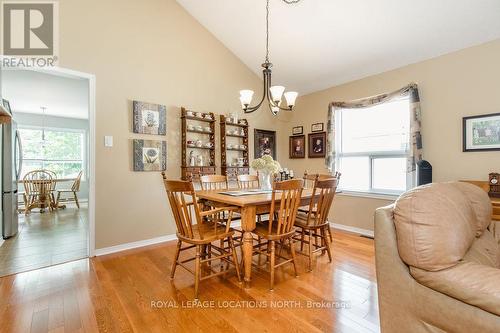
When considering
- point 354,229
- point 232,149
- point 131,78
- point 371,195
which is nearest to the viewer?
point 131,78

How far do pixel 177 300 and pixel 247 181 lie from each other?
Result: 1.66 metres

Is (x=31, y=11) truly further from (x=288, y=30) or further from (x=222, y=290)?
(x=222, y=290)

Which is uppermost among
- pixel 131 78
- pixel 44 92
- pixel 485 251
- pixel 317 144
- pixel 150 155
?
pixel 44 92

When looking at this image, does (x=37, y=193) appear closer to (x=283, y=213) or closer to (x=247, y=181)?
(x=247, y=181)

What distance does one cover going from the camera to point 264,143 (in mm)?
4586

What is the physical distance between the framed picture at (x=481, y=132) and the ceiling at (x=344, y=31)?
855mm

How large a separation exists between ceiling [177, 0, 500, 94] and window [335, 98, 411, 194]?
60cm

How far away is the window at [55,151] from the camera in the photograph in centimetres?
A: 612

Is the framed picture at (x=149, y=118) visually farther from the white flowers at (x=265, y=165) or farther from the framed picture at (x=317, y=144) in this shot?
the framed picture at (x=317, y=144)

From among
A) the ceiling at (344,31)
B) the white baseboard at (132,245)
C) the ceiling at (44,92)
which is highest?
the ceiling at (344,31)

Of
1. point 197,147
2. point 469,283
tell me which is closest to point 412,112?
point 469,283

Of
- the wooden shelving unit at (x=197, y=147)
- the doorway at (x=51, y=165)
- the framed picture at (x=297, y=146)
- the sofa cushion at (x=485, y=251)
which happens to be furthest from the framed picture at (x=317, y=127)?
the doorway at (x=51, y=165)

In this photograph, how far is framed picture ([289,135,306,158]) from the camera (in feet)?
15.0

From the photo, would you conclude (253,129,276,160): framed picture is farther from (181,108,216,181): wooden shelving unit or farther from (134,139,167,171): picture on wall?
(134,139,167,171): picture on wall
